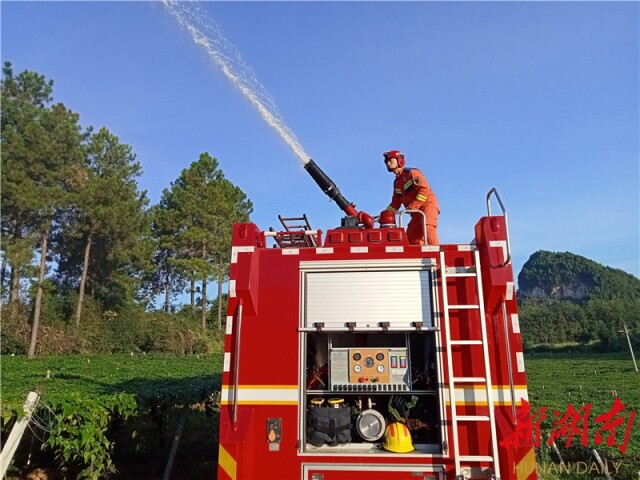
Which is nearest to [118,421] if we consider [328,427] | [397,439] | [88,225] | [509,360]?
[328,427]

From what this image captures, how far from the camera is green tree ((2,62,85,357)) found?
2975 centimetres

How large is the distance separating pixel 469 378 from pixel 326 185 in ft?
11.1

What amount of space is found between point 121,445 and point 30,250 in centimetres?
2500

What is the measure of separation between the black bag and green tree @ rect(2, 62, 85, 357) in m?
29.6

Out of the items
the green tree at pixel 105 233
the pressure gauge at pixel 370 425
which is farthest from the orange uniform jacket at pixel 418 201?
the green tree at pixel 105 233

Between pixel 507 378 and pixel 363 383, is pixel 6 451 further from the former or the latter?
pixel 507 378

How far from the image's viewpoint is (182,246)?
4109 cm

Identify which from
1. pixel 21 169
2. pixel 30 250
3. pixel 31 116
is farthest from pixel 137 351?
pixel 31 116

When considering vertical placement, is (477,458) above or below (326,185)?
below

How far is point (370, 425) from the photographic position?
472 centimetres

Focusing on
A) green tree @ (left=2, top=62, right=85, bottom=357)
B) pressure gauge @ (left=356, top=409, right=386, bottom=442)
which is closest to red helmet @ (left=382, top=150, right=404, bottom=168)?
pressure gauge @ (left=356, top=409, right=386, bottom=442)

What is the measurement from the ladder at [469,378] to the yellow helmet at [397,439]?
41 centimetres

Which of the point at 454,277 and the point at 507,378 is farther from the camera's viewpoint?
the point at 454,277

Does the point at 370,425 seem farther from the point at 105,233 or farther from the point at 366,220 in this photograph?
the point at 105,233
